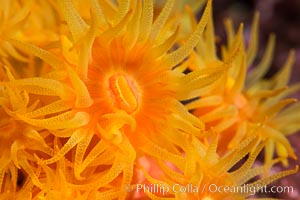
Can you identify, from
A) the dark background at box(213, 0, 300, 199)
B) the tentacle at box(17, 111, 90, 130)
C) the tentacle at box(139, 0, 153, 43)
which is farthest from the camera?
the dark background at box(213, 0, 300, 199)

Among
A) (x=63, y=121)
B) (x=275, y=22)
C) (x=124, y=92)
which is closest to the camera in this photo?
(x=63, y=121)

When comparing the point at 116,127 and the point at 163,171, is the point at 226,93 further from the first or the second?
the point at 116,127

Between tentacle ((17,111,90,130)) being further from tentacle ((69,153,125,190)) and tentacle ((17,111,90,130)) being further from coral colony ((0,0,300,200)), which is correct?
tentacle ((69,153,125,190))

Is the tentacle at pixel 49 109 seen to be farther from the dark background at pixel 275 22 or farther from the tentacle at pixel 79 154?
the dark background at pixel 275 22

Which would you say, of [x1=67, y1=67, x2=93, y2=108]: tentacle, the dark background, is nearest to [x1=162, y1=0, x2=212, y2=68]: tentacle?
[x1=67, y1=67, x2=93, y2=108]: tentacle

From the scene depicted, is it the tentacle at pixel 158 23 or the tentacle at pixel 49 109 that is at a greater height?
the tentacle at pixel 158 23

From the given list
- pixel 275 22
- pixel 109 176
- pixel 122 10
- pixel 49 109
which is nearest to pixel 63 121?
pixel 49 109

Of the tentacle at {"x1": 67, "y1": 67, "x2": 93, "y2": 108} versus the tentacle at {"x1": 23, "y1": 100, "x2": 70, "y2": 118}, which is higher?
the tentacle at {"x1": 67, "y1": 67, "x2": 93, "y2": 108}

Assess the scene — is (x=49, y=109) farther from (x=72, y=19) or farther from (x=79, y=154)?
(x=72, y=19)

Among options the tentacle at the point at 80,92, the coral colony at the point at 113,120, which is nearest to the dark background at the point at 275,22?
the coral colony at the point at 113,120
